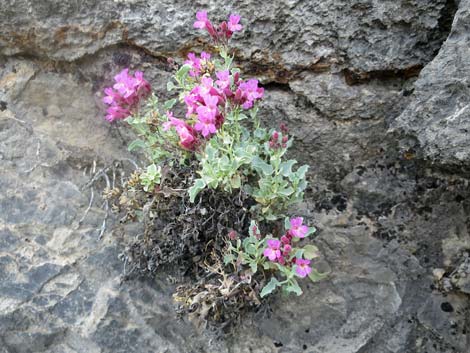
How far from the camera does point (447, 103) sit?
2.39 m

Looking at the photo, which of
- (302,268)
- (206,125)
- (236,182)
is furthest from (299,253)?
(206,125)

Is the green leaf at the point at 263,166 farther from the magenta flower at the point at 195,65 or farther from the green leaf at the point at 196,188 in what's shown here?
the magenta flower at the point at 195,65

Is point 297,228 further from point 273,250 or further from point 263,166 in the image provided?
point 263,166

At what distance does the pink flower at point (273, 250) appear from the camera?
7.56 feet

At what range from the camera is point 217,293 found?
240 cm

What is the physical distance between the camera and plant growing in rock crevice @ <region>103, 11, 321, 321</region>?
2.35 metres

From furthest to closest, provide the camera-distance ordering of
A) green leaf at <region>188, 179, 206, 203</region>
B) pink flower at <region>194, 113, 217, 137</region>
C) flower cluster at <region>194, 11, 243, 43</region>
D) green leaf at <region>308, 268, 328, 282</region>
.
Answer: green leaf at <region>308, 268, 328, 282</region>
flower cluster at <region>194, 11, 243, 43</region>
green leaf at <region>188, 179, 206, 203</region>
pink flower at <region>194, 113, 217, 137</region>

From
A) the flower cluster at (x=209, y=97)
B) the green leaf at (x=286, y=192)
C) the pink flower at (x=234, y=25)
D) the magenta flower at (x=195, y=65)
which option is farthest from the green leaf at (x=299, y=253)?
the pink flower at (x=234, y=25)


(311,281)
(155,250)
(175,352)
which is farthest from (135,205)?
(311,281)

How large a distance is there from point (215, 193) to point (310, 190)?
58 centimetres

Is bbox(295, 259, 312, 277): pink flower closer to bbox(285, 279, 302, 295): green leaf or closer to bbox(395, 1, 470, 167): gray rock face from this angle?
bbox(285, 279, 302, 295): green leaf

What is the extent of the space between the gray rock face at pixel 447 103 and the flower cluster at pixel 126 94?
1.23 metres

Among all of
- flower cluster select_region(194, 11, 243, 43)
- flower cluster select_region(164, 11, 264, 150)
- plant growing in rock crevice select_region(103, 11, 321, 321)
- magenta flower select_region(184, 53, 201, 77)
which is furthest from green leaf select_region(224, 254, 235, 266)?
flower cluster select_region(194, 11, 243, 43)

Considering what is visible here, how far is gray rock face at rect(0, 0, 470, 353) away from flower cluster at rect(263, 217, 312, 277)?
0.39 metres
